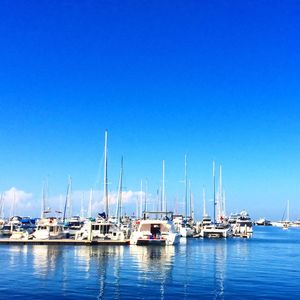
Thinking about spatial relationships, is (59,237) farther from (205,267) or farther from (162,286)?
(162,286)

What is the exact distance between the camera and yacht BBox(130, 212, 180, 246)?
71062 mm

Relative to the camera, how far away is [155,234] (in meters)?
74.9

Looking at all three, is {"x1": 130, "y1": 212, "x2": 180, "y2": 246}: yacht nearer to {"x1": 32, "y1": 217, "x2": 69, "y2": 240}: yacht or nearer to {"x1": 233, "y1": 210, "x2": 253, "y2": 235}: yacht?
{"x1": 32, "y1": 217, "x2": 69, "y2": 240}: yacht

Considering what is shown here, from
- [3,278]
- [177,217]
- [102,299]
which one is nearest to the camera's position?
[102,299]

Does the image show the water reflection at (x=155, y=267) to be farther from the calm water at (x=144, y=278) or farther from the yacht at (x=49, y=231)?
the yacht at (x=49, y=231)

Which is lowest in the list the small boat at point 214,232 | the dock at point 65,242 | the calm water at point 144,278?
the calm water at point 144,278

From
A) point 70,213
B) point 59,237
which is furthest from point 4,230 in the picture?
point 59,237

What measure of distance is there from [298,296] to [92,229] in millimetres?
52173

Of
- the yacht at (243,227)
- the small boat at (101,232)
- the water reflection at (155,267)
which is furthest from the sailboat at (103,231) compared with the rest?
the yacht at (243,227)

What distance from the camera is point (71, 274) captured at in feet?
127

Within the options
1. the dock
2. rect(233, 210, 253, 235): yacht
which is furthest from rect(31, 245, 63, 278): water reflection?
rect(233, 210, 253, 235): yacht

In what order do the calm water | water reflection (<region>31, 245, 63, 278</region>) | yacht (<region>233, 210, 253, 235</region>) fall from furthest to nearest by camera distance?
yacht (<region>233, 210, 253, 235</region>) < water reflection (<region>31, 245, 63, 278</region>) < the calm water

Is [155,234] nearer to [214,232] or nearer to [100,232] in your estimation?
[100,232]

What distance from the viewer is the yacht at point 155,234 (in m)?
71.1
